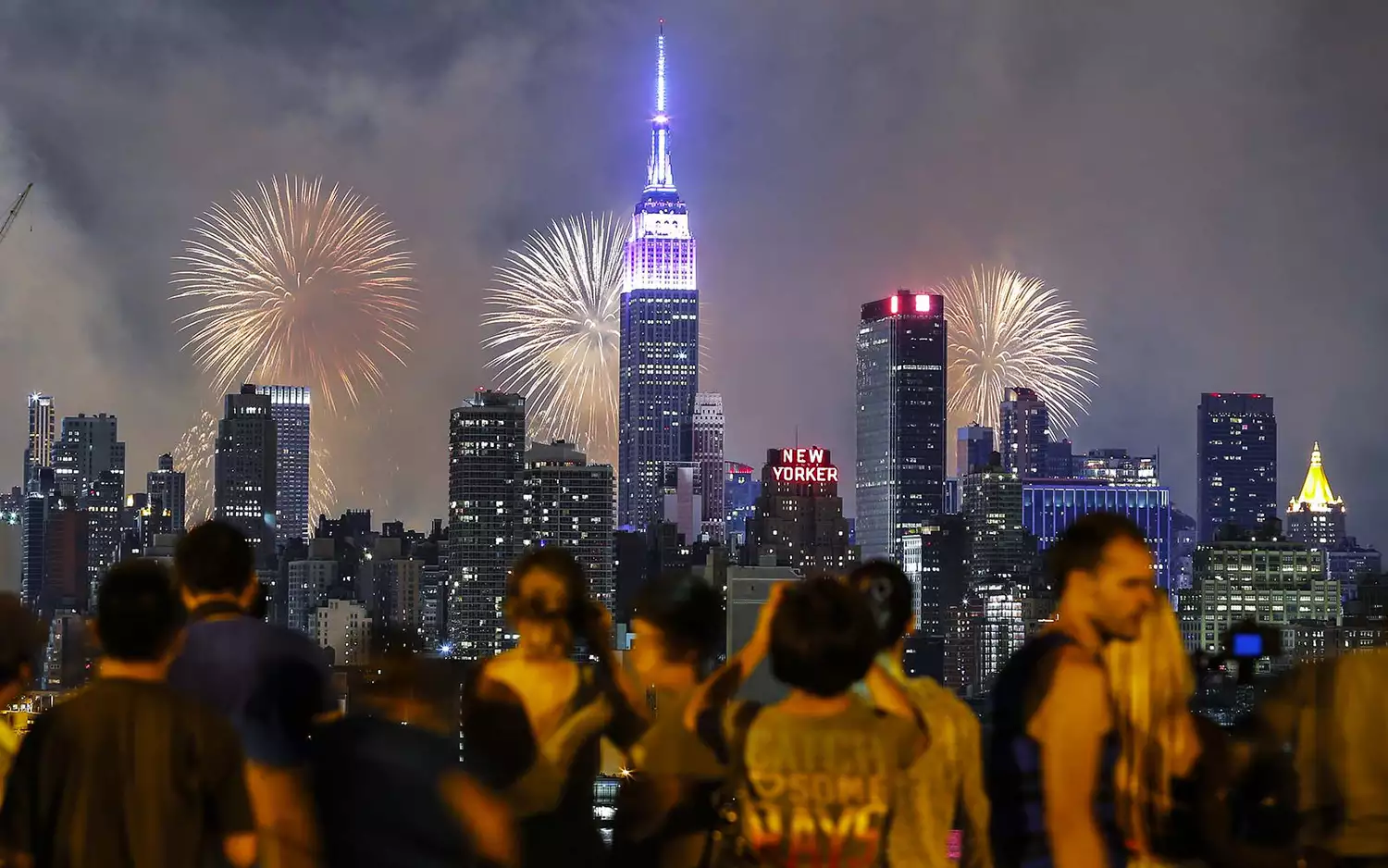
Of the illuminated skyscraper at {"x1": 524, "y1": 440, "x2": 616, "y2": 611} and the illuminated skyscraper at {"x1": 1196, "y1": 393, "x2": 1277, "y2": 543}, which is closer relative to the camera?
the illuminated skyscraper at {"x1": 524, "y1": 440, "x2": 616, "y2": 611}

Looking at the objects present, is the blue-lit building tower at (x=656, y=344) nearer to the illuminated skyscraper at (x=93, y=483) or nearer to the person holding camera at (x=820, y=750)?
the illuminated skyscraper at (x=93, y=483)

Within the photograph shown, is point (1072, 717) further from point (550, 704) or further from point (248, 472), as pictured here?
point (248, 472)

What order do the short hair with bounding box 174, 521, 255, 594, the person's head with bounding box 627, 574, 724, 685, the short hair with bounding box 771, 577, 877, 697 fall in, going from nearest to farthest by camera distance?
the short hair with bounding box 771, 577, 877, 697
the short hair with bounding box 174, 521, 255, 594
the person's head with bounding box 627, 574, 724, 685

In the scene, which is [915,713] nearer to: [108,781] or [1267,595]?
[108,781]

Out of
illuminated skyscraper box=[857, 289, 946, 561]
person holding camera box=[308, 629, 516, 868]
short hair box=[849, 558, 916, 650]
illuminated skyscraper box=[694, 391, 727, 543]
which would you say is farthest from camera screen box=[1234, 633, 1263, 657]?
illuminated skyscraper box=[857, 289, 946, 561]

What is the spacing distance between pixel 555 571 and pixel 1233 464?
125074 millimetres

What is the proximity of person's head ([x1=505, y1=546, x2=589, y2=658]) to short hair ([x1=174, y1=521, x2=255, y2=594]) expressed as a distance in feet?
2.19

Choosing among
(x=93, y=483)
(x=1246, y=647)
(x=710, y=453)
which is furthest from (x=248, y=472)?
(x=1246, y=647)

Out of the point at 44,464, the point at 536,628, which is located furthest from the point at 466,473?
the point at 536,628

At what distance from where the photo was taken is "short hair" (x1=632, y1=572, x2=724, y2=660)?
190 inches

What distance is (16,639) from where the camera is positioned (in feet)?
14.6

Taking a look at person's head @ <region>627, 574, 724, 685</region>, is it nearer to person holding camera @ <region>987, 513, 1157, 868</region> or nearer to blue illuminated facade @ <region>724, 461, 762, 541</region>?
person holding camera @ <region>987, 513, 1157, 868</region>

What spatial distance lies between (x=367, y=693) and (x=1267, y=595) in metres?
72.9

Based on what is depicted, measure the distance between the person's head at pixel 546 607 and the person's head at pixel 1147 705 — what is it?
1.39m
